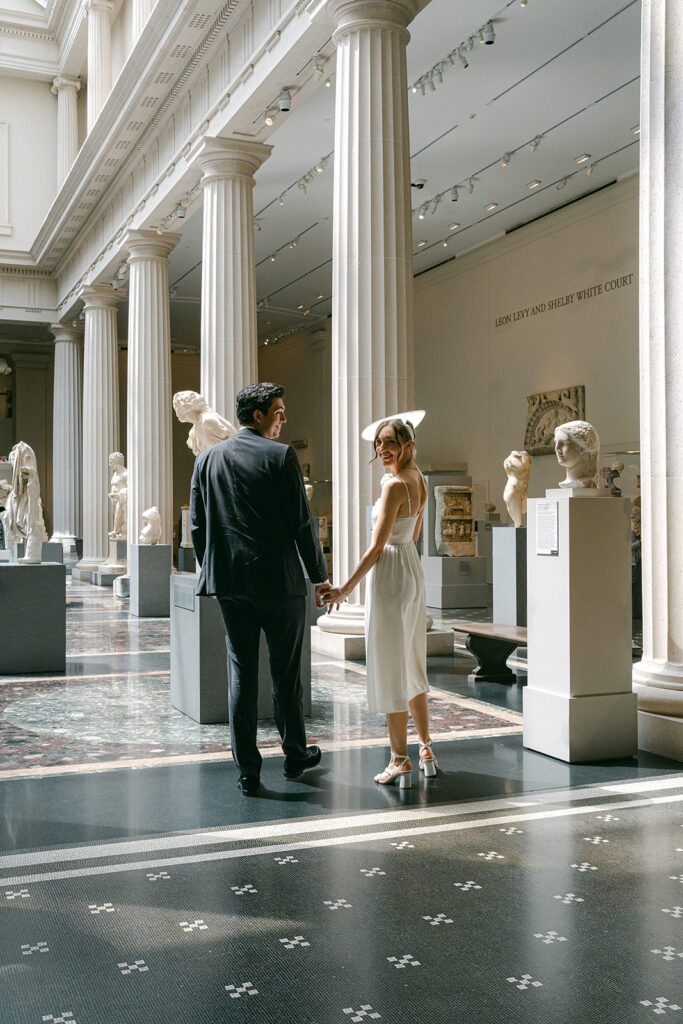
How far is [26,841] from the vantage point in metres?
4.22

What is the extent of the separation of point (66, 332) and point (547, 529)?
88.0ft

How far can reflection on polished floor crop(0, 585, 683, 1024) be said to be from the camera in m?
2.79

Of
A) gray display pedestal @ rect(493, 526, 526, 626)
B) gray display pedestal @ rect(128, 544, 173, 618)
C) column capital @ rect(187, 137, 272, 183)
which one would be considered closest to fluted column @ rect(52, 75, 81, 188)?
column capital @ rect(187, 137, 272, 183)

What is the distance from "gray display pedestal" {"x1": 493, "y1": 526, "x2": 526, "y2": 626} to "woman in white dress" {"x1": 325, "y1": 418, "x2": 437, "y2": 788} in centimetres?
670

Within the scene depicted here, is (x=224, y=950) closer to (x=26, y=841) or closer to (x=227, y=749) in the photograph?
(x=26, y=841)

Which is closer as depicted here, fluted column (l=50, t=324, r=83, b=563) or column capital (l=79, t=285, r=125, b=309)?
column capital (l=79, t=285, r=125, b=309)

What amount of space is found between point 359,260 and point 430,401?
16.7m

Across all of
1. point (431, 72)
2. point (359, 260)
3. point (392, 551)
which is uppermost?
point (431, 72)

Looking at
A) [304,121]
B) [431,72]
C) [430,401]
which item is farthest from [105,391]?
[431,72]

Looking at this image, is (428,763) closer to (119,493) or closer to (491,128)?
(491,128)

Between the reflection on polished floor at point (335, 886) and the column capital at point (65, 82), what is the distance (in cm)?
2808

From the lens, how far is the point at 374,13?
9828mm

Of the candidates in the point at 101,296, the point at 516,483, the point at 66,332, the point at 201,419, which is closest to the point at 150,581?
the point at 516,483

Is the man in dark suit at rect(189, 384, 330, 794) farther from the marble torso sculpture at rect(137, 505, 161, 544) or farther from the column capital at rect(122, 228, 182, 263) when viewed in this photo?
the column capital at rect(122, 228, 182, 263)
